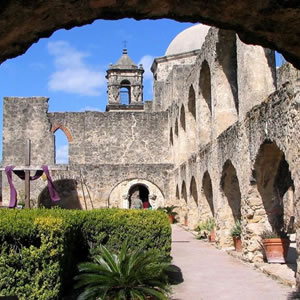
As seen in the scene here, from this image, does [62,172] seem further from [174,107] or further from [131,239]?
[131,239]

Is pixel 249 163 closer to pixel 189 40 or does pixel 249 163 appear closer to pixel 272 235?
pixel 272 235

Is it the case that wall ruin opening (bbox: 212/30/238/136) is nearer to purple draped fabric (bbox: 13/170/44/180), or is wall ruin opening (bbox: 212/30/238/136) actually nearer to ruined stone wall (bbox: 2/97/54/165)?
purple draped fabric (bbox: 13/170/44/180)

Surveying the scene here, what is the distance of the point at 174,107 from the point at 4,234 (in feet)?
58.8

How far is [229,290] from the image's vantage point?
7168 mm

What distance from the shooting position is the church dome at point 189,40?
35.4m

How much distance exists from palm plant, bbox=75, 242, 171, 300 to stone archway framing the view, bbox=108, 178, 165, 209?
1636cm

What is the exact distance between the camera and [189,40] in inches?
1417

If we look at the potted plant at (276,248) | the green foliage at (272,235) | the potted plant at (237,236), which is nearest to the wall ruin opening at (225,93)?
the potted plant at (237,236)

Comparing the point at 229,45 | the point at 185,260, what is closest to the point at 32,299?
the point at 185,260

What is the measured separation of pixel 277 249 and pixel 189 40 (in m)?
28.6

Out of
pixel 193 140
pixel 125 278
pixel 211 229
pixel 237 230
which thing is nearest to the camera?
pixel 125 278

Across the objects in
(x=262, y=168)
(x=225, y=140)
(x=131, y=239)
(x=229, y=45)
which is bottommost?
(x=131, y=239)

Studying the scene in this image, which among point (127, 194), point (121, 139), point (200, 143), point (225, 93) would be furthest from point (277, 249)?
point (121, 139)

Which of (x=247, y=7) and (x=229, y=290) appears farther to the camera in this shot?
(x=229, y=290)
